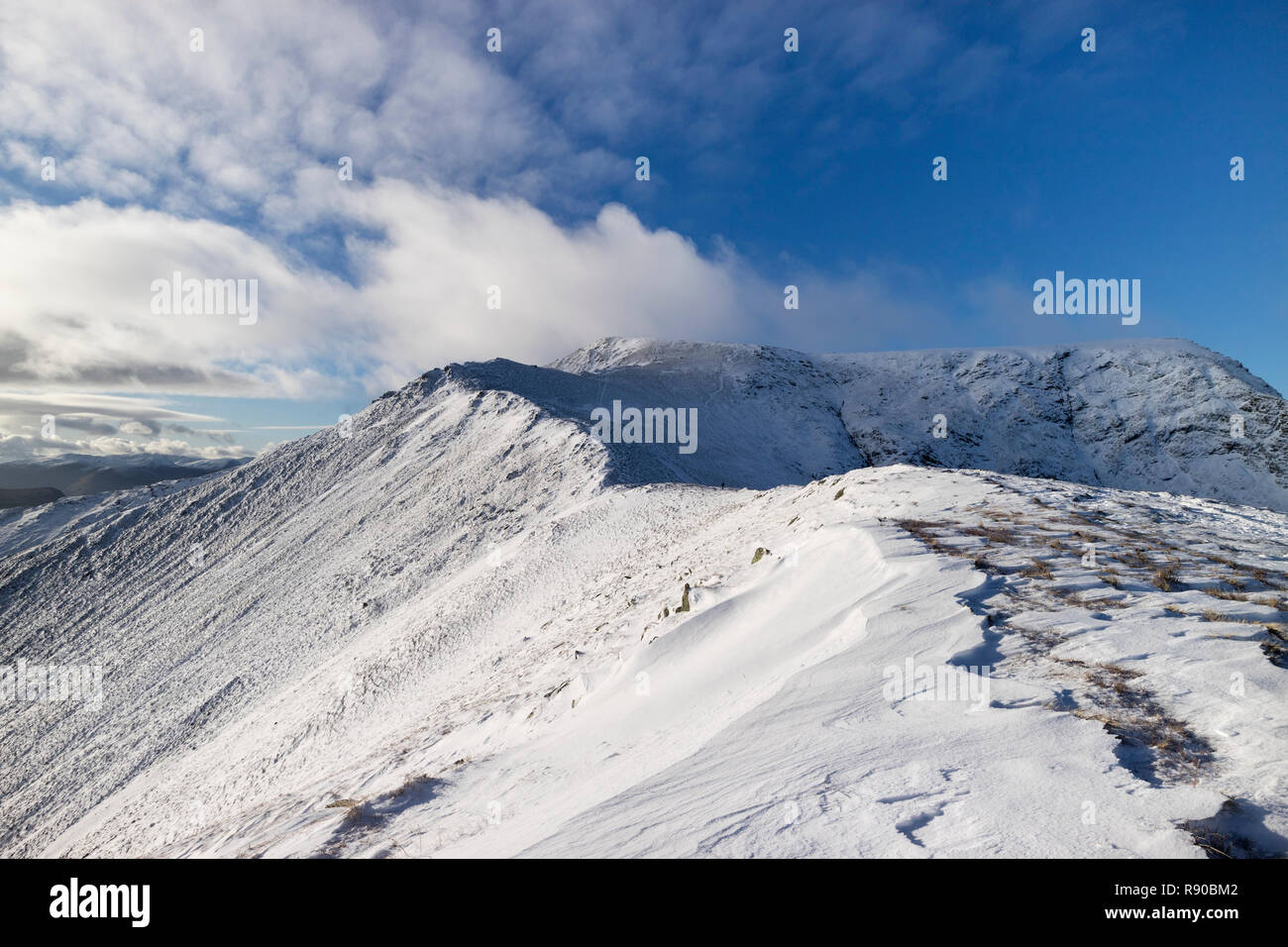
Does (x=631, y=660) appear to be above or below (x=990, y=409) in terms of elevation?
below

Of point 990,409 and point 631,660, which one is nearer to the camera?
point 631,660

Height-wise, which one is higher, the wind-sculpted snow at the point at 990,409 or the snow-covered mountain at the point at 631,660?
the wind-sculpted snow at the point at 990,409

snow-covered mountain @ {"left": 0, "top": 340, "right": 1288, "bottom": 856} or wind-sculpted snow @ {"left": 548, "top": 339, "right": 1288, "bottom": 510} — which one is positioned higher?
wind-sculpted snow @ {"left": 548, "top": 339, "right": 1288, "bottom": 510}

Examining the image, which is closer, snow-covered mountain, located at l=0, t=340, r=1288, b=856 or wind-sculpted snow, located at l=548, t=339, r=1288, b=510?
snow-covered mountain, located at l=0, t=340, r=1288, b=856

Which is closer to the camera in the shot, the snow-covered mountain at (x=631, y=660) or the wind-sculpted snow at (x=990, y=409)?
the snow-covered mountain at (x=631, y=660)

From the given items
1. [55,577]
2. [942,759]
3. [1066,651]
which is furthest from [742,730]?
[55,577]
